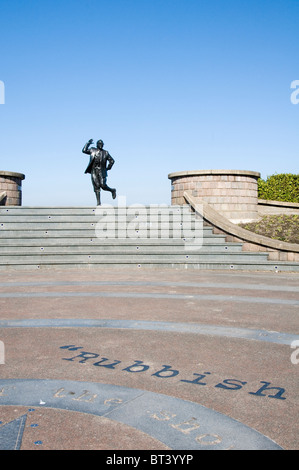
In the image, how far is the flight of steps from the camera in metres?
12.9

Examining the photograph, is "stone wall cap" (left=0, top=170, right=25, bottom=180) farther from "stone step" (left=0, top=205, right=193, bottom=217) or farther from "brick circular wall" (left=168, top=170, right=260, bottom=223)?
"brick circular wall" (left=168, top=170, right=260, bottom=223)

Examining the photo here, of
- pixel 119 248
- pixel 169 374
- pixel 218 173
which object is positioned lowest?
pixel 169 374

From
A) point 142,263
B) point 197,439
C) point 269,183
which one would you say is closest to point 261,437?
point 197,439

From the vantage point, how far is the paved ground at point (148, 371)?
276 centimetres

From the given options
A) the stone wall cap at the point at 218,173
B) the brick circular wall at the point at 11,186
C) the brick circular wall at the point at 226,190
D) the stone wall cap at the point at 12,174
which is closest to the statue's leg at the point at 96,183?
the stone wall cap at the point at 218,173

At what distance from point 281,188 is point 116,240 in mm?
11743

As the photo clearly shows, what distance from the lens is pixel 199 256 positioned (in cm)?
1317

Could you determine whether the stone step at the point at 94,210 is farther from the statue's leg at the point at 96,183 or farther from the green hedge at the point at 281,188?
the green hedge at the point at 281,188

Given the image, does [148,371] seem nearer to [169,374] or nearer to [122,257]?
[169,374]

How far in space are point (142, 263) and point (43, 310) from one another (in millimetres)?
6469

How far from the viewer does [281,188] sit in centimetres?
2241

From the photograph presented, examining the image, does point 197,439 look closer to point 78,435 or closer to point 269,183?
point 78,435

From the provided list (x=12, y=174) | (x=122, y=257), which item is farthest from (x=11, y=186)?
(x=122, y=257)

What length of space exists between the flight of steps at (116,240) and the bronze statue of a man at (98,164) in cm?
101
